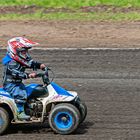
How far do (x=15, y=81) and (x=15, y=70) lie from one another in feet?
0.70

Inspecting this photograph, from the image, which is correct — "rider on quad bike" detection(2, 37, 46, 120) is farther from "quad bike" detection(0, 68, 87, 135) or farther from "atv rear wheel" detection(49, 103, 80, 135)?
"atv rear wheel" detection(49, 103, 80, 135)

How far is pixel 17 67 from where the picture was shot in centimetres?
968

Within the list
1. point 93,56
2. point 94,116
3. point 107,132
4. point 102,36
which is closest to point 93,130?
point 107,132

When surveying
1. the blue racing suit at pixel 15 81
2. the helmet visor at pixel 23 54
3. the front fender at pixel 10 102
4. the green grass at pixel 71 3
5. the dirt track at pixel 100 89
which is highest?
the green grass at pixel 71 3

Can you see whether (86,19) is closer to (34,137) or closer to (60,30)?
(60,30)

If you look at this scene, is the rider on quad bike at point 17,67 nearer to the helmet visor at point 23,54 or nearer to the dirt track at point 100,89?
the helmet visor at point 23,54

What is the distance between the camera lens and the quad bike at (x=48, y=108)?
9.59m

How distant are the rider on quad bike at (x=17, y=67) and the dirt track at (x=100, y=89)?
22.6 inches

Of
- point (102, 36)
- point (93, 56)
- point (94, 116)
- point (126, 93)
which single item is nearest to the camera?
point (94, 116)

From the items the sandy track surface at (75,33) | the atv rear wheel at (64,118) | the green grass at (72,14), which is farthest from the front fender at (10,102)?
the green grass at (72,14)

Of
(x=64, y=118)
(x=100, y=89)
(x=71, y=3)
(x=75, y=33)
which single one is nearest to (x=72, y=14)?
(x=71, y=3)

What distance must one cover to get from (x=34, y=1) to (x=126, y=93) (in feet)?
44.4

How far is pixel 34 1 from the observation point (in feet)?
83.2

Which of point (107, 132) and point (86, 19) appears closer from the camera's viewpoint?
point (107, 132)
